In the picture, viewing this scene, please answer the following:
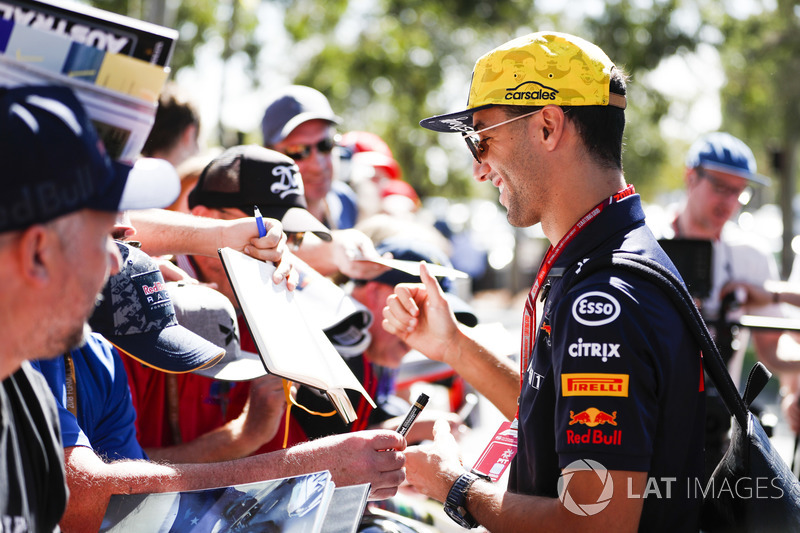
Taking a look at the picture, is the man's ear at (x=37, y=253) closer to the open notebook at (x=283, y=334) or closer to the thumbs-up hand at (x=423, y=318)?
the open notebook at (x=283, y=334)

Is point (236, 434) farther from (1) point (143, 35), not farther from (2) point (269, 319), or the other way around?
(1) point (143, 35)

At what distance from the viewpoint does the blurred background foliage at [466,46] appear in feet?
50.3

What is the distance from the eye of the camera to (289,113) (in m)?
4.46

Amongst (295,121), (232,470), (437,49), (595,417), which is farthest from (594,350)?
(437,49)

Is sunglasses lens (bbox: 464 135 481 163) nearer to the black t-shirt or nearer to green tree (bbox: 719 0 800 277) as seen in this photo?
the black t-shirt

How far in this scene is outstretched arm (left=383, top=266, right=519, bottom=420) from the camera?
2.81m

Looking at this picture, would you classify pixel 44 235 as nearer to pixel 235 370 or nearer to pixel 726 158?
pixel 235 370

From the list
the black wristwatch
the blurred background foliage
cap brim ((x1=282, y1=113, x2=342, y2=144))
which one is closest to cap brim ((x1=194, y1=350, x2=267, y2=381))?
the black wristwatch

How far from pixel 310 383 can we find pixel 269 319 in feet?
0.69

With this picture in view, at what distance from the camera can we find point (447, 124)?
2631mm

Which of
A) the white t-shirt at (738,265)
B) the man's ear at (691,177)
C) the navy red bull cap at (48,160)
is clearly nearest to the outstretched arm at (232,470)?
the navy red bull cap at (48,160)

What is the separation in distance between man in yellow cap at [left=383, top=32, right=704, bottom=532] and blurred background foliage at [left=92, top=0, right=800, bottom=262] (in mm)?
10488

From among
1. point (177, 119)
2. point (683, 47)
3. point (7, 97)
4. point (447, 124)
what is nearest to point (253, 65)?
point (683, 47)

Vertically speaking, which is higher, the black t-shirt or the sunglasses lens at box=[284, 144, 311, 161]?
the sunglasses lens at box=[284, 144, 311, 161]
